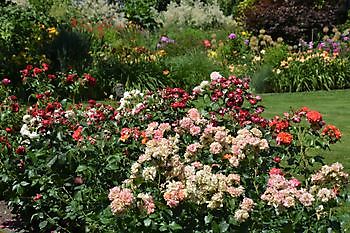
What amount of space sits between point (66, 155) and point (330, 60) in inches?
332

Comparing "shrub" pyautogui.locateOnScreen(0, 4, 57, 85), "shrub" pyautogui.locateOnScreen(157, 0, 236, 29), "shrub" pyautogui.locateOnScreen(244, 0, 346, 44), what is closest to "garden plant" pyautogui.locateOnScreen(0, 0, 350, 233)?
"shrub" pyautogui.locateOnScreen(0, 4, 57, 85)

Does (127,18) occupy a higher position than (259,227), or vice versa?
(127,18)

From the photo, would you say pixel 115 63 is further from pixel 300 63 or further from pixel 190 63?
pixel 300 63

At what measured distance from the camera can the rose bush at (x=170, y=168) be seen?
3.01 metres

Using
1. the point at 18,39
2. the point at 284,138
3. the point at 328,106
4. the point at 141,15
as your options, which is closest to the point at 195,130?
the point at 284,138

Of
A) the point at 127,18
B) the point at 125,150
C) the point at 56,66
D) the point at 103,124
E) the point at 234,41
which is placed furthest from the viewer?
the point at 127,18

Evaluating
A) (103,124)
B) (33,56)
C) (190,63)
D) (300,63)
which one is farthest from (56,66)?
(103,124)

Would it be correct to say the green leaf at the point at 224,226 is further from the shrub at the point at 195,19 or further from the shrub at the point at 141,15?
the shrub at the point at 195,19

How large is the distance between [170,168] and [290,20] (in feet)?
44.4

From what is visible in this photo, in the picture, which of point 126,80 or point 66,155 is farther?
point 126,80

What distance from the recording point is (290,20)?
16.3 m

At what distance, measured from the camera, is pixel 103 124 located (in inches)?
181

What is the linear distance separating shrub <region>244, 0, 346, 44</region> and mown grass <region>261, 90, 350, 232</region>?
5.35 m

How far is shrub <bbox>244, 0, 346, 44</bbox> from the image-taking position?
1614cm
